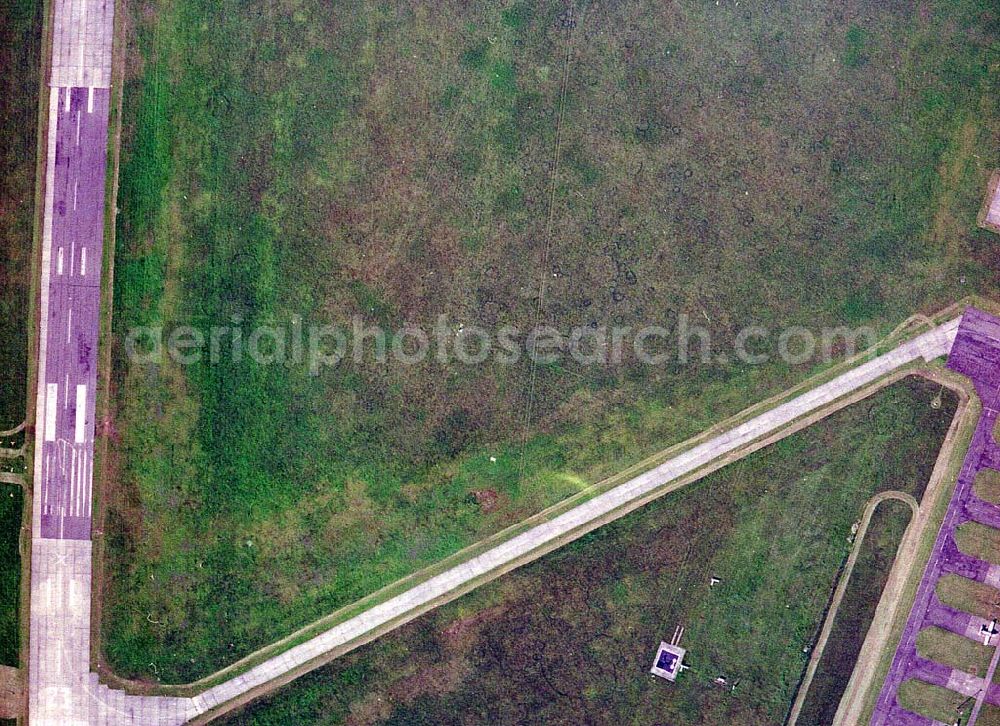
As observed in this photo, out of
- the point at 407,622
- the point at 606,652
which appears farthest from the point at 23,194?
the point at 606,652

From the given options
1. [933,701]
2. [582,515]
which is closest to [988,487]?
[933,701]

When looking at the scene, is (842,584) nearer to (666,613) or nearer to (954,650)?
(954,650)

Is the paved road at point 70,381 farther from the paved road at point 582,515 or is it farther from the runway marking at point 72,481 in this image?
the paved road at point 582,515

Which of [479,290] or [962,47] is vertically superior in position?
[962,47]

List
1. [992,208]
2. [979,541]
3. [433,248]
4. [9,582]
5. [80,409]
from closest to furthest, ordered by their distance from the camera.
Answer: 1. [9,582]
2. [80,409]
3. [433,248]
4. [979,541]
5. [992,208]

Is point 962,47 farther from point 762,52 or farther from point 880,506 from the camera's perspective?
point 880,506

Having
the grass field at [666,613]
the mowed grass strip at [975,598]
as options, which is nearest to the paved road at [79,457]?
the grass field at [666,613]
